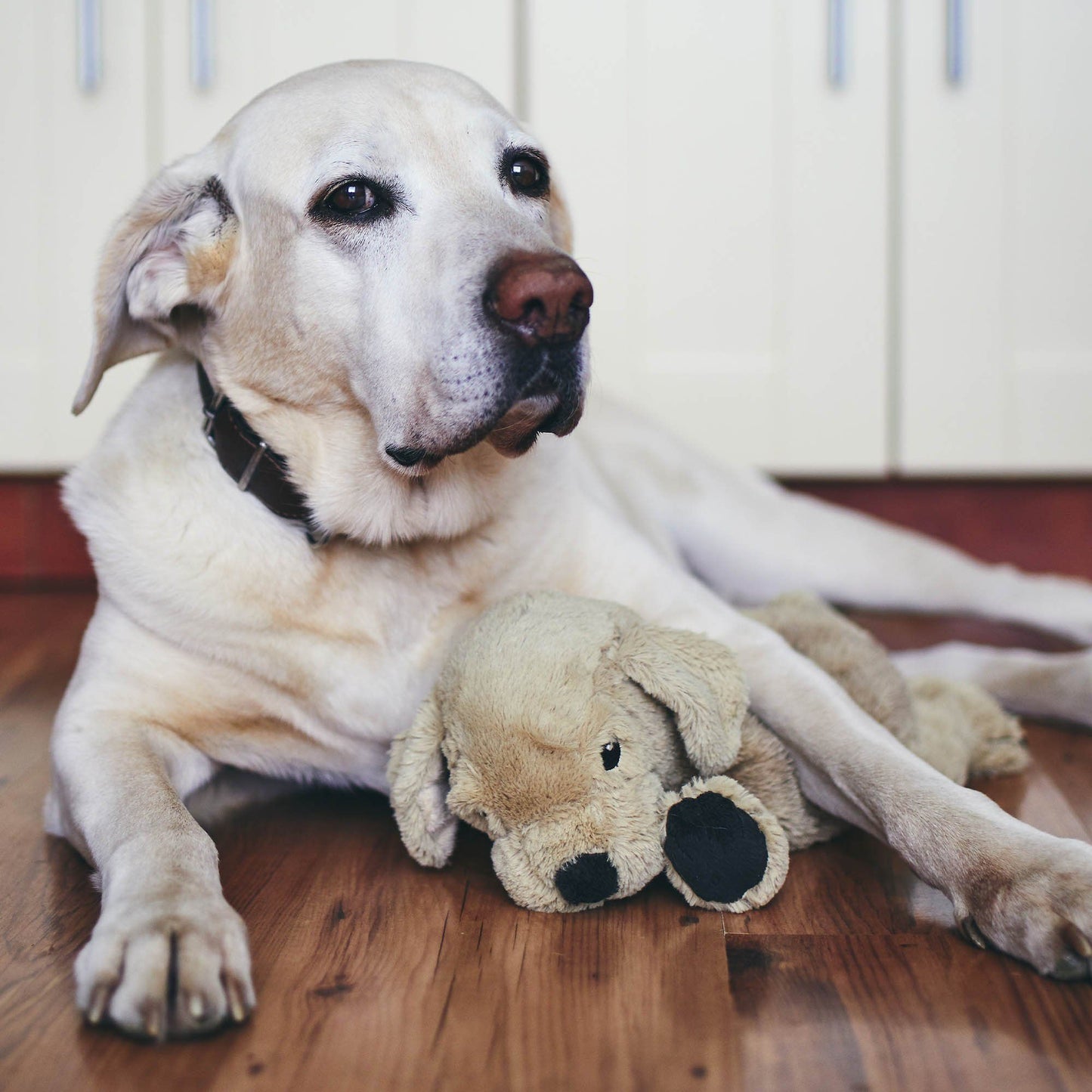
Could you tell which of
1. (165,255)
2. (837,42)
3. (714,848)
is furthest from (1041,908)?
(837,42)

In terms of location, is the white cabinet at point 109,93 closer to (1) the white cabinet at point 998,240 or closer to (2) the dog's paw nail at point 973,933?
(1) the white cabinet at point 998,240

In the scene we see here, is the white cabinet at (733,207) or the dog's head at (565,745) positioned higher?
the white cabinet at (733,207)

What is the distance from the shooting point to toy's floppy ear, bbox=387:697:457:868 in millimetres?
1284

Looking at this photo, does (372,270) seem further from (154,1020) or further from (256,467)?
(154,1020)

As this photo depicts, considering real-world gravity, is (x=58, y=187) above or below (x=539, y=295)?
above

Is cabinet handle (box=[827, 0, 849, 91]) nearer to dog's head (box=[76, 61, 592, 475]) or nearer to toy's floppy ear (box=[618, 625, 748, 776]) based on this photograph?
dog's head (box=[76, 61, 592, 475])

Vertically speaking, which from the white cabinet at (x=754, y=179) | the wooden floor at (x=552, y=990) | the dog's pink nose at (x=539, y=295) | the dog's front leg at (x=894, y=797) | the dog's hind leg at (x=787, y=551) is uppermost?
the white cabinet at (x=754, y=179)

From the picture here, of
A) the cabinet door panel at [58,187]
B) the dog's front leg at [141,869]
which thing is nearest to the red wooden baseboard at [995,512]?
the cabinet door panel at [58,187]

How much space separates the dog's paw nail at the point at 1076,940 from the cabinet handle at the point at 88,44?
2.80 meters

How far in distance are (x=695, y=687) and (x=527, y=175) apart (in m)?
0.72

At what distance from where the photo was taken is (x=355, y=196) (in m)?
1.40

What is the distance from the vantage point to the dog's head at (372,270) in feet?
4.18

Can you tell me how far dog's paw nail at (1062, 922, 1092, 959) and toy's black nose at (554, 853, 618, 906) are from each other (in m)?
0.41

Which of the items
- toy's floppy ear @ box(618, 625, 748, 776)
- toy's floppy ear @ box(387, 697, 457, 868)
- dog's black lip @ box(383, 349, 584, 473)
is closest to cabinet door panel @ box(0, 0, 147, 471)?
dog's black lip @ box(383, 349, 584, 473)
